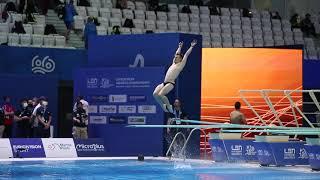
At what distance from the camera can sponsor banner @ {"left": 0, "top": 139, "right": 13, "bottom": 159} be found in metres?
25.2

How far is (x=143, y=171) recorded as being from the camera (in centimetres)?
2064

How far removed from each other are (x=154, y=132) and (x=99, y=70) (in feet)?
11.0

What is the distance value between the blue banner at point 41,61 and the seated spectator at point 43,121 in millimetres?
2493

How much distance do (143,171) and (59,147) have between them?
6434 millimetres

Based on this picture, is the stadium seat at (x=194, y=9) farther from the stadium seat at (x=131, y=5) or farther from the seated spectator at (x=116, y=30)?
the seated spectator at (x=116, y=30)

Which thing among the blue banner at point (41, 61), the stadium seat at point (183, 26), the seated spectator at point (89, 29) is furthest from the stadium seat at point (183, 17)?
the blue banner at point (41, 61)

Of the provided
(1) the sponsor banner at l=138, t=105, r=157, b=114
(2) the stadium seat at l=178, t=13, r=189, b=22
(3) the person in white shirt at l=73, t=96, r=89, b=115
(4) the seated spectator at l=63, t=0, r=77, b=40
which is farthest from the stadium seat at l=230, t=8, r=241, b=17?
(3) the person in white shirt at l=73, t=96, r=89, b=115

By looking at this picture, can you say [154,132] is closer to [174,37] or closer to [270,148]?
[174,37]

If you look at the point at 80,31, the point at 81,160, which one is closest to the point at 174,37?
the point at 81,160

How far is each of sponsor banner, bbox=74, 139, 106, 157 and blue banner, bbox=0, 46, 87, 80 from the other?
3846 mm

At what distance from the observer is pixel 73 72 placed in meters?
29.2

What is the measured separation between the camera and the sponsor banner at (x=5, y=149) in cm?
2517

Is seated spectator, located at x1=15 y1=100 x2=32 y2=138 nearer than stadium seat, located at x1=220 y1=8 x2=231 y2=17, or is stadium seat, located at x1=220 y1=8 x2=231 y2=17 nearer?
seated spectator, located at x1=15 y1=100 x2=32 y2=138

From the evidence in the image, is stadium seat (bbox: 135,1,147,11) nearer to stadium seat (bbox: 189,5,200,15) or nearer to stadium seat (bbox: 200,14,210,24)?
stadium seat (bbox: 189,5,200,15)
